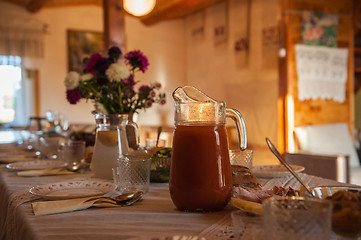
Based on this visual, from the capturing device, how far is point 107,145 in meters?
1.17

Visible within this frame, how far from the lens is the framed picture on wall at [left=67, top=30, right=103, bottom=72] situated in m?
6.35

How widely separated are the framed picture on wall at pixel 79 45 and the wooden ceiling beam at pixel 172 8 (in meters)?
1.03

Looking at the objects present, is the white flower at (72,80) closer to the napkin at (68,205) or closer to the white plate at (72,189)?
the white plate at (72,189)

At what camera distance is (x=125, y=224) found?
0.67 meters

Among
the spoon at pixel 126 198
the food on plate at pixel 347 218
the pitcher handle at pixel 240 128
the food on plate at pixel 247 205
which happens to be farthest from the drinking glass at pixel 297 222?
the spoon at pixel 126 198

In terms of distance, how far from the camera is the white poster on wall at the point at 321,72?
14.9ft

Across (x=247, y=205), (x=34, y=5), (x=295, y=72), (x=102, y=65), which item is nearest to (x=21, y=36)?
(x=34, y=5)

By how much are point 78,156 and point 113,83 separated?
31 cm

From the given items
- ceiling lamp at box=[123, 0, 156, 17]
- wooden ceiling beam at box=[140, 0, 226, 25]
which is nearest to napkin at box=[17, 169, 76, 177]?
ceiling lamp at box=[123, 0, 156, 17]

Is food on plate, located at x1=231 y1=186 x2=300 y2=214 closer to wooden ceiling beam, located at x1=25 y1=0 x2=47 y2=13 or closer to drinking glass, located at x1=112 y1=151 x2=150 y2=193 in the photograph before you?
drinking glass, located at x1=112 y1=151 x2=150 y2=193

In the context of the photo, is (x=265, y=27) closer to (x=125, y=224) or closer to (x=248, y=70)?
(x=248, y=70)

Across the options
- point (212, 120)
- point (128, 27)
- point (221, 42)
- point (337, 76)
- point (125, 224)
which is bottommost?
point (125, 224)

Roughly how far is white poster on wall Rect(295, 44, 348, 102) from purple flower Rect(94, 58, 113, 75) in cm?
357

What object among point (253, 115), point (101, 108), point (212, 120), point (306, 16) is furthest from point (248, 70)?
point (212, 120)
